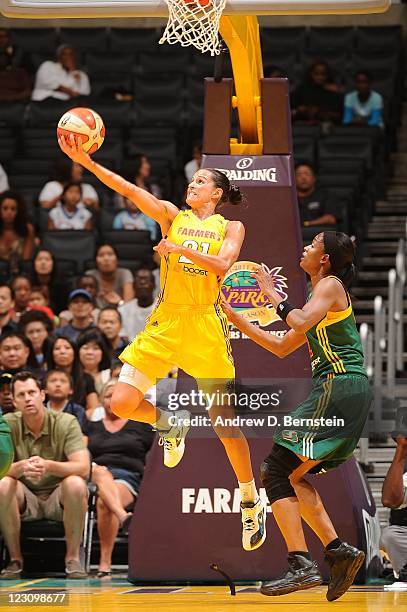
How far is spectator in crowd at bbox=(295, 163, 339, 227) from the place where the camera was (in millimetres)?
13859

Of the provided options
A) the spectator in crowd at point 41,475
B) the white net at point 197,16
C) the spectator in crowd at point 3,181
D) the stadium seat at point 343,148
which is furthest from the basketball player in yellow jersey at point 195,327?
the stadium seat at point 343,148

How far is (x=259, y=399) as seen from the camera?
8672mm

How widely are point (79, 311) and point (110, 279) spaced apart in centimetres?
117

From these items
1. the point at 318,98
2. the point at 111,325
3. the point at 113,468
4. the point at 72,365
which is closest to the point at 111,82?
the point at 318,98

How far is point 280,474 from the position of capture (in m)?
7.13

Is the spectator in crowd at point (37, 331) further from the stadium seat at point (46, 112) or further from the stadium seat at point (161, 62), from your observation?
the stadium seat at point (161, 62)

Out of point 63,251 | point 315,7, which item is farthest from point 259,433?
point 63,251

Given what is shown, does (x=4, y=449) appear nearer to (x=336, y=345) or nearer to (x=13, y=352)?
(x=336, y=345)

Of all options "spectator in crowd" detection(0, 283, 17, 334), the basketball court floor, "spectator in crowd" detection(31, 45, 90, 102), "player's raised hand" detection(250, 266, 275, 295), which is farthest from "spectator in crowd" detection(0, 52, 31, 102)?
"player's raised hand" detection(250, 266, 275, 295)

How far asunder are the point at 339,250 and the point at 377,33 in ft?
36.9

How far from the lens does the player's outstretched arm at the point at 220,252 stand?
23.7 ft

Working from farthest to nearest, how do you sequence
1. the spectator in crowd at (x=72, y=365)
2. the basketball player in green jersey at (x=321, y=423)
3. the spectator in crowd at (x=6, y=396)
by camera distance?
the spectator in crowd at (x=72, y=365) → the spectator in crowd at (x=6, y=396) → the basketball player in green jersey at (x=321, y=423)

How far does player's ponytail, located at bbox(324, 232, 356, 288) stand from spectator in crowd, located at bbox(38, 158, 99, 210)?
24.5 feet

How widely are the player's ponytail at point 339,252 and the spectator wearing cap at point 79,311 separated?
5000 millimetres
